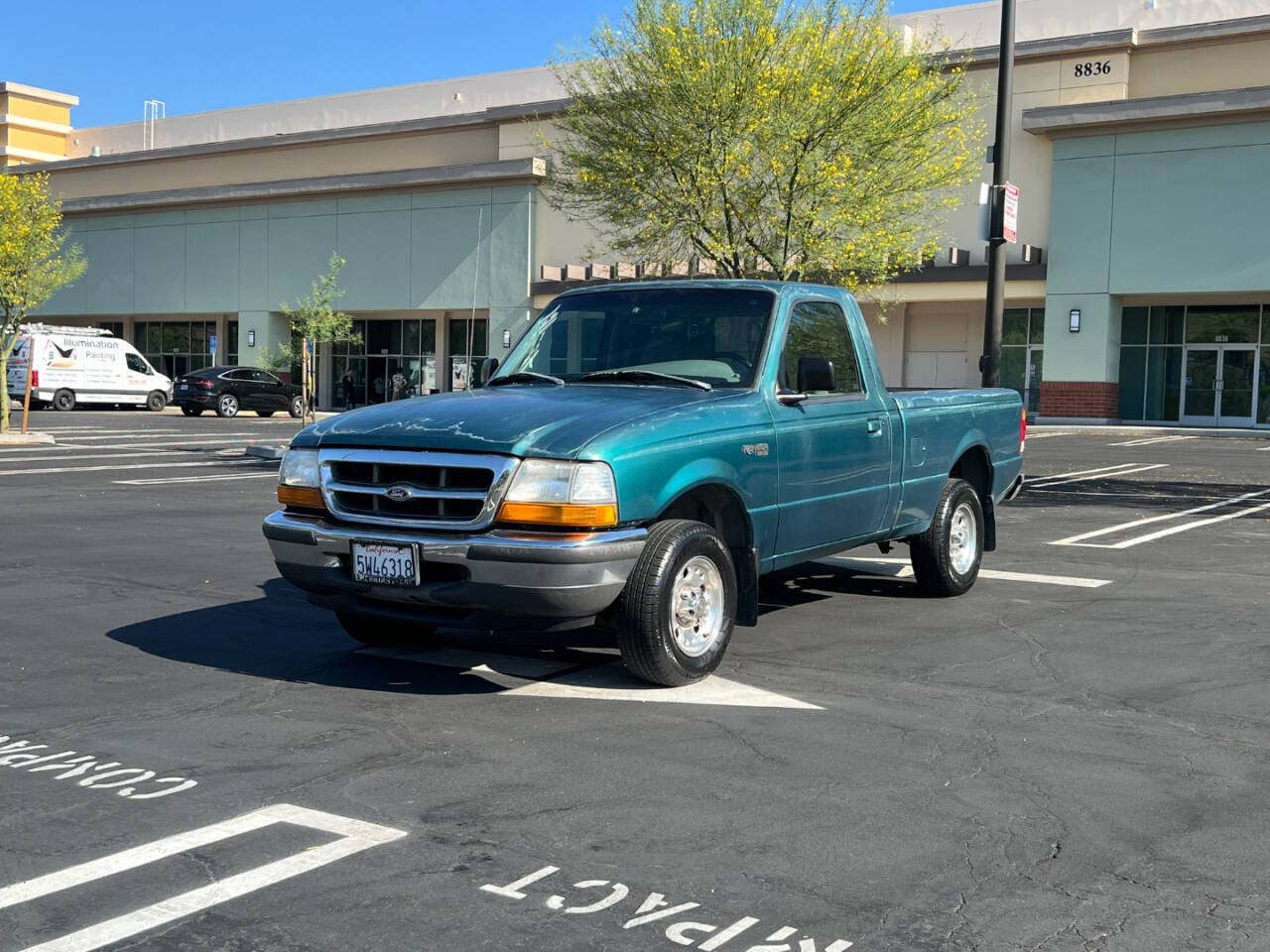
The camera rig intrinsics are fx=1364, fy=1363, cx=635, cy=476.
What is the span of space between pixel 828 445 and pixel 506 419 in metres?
2.10

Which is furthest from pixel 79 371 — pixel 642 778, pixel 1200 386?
pixel 642 778

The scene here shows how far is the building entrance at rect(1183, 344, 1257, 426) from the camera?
38094 mm

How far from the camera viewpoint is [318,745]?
5.39 metres

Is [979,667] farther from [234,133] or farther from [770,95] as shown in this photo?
[234,133]

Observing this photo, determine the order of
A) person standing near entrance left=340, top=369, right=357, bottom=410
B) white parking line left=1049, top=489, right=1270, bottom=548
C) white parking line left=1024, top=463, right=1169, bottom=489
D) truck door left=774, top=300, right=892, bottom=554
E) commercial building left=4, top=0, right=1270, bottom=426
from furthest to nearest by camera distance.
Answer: person standing near entrance left=340, top=369, right=357, bottom=410, commercial building left=4, top=0, right=1270, bottom=426, white parking line left=1024, top=463, right=1169, bottom=489, white parking line left=1049, top=489, right=1270, bottom=548, truck door left=774, top=300, right=892, bottom=554

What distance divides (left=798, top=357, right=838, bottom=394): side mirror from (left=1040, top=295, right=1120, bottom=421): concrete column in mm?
33418

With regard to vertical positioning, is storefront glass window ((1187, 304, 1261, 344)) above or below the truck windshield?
above

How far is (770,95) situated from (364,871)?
1704 cm

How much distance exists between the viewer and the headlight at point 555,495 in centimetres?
593

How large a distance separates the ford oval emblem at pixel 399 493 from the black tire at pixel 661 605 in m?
1.07

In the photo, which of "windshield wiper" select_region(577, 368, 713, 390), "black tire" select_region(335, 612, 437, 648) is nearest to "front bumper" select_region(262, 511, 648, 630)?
"black tire" select_region(335, 612, 437, 648)

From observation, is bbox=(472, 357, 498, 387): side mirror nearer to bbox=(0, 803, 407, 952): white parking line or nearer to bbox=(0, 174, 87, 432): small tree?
bbox=(0, 803, 407, 952): white parking line

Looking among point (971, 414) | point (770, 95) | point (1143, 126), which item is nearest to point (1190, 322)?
point (1143, 126)

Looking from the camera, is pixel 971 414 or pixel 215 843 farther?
pixel 971 414
